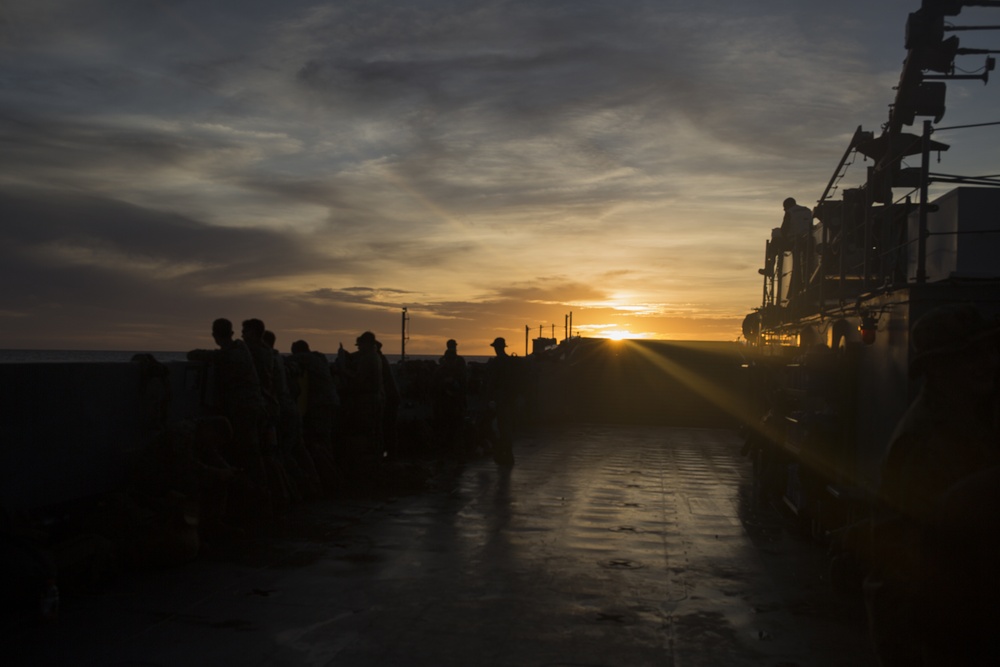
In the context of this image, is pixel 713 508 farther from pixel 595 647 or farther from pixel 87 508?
pixel 87 508

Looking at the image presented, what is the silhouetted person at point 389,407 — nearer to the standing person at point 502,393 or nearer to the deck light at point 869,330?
the standing person at point 502,393

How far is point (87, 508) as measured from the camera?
8516mm

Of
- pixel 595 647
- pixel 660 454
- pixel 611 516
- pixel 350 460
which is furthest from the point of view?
pixel 660 454

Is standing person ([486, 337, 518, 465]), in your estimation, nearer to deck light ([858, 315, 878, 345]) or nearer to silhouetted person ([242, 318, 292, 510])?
silhouetted person ([242, 318, 292, 510])

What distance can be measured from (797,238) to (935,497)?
40.2 ft

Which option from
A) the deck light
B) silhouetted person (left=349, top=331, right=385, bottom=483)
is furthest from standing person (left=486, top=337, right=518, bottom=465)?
the deck light

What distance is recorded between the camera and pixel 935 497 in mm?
3096

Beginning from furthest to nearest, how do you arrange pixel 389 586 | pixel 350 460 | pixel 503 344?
pixel 503 344 < pixel 350 460 < pixel 389 586

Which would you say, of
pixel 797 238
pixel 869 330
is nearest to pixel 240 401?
pixel 869 330

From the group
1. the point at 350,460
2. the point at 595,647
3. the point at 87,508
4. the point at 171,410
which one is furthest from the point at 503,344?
the point at 595,647

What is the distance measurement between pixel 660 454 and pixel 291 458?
8.98m

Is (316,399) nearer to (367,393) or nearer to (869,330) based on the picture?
(367,393)

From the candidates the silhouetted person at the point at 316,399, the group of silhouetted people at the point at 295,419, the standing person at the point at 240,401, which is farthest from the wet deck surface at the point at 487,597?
the silhouetted person at the point at 316,399

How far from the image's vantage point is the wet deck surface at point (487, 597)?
219 inches
